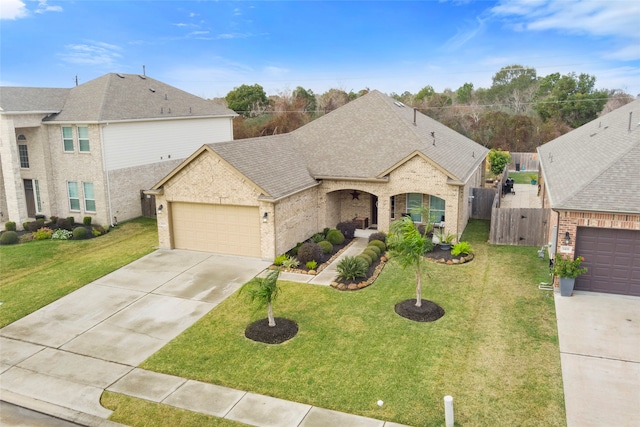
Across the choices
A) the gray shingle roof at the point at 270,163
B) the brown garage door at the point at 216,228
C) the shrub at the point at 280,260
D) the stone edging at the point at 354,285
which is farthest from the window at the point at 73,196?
the stone edging at the point at 354,285

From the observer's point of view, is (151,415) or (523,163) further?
(523,163)

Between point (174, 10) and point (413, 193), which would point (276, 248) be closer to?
point (413, 193)

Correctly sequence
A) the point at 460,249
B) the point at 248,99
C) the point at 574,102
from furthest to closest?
the point at 248,99
the point at 574,102
the point at 460,249

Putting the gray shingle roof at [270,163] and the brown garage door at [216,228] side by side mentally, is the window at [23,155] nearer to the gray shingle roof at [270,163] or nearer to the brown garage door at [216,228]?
the brown garage door at [216,228]

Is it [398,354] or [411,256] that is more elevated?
[411,256]

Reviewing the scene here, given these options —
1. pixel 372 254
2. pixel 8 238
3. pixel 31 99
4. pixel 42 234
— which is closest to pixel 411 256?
pixel 372 254

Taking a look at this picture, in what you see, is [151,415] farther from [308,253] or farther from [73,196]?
[73,196]

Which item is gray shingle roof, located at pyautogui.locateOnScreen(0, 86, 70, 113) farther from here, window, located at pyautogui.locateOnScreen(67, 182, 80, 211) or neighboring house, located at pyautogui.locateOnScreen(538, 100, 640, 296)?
neighboring house, located at pyautogui.locateOnScreen(538, 100, 640, 296)
